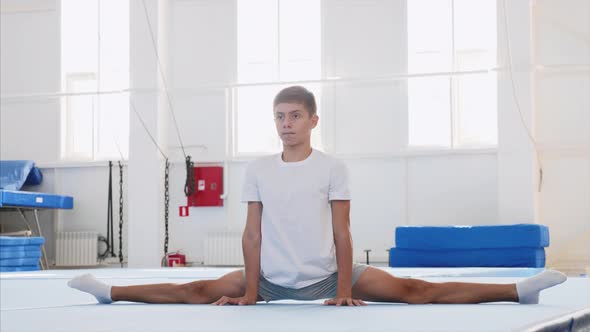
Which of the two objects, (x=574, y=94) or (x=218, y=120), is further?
(x=218, y=120)

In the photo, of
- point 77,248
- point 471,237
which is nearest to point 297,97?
point 471,237

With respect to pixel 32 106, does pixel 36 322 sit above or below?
below

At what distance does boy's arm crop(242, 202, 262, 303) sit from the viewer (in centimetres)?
359

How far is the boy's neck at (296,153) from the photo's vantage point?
11.8ft

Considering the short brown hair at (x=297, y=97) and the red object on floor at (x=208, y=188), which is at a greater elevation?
the short brown hair at (x=297, y=97)

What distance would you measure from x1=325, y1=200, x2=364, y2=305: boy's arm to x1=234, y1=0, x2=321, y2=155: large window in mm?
9754

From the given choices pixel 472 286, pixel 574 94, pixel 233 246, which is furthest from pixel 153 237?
pixel 472 286

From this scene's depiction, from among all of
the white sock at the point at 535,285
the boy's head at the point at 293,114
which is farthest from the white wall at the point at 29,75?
the white sock at the point at 535,285

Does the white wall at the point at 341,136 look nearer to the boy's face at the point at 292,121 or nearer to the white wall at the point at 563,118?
the white wall at the point at 563,118

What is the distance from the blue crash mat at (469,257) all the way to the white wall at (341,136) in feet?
7.44

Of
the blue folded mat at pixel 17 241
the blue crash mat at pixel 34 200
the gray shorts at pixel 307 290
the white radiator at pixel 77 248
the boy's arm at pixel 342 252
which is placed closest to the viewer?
the boy's arm at pixel 342 252

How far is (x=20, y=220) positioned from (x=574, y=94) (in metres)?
9.52

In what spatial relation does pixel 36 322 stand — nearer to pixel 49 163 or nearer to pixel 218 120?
pixel 218 120

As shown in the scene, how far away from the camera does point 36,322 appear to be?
3.02 meters
